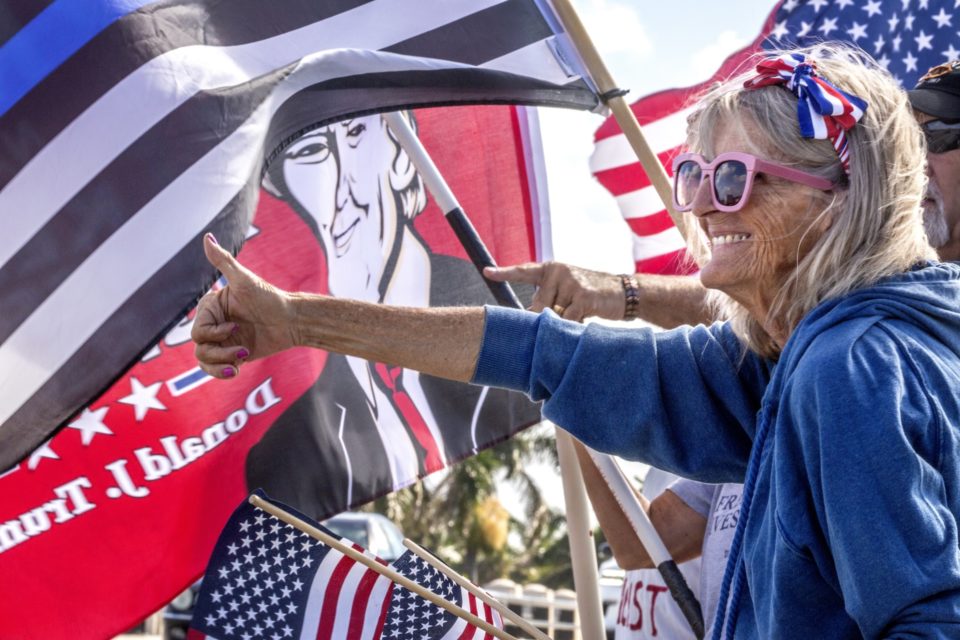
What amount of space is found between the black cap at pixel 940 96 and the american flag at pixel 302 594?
147 cm

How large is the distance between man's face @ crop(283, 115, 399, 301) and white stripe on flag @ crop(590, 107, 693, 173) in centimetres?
253

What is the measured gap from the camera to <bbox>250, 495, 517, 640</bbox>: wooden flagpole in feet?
8.22

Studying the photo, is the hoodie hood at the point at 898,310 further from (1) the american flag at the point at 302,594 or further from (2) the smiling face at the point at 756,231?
(1) the american flag at the point at 302,594

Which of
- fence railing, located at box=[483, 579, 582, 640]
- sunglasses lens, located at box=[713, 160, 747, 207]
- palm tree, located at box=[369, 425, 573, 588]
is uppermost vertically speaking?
sunglasses lens, located at box=[713, 160, 747, 207]

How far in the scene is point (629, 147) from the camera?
20.7ft

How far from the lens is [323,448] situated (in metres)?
3.91

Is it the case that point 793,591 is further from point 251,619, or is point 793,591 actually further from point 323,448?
point 323,448

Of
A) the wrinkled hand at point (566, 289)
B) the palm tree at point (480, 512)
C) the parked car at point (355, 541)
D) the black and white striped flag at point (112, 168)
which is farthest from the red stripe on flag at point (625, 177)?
the palm tree at point (480, 512)

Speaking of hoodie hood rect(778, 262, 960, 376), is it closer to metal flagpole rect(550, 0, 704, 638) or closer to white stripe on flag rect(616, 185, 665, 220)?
metal flagpole rect(550, 0, 704, 638)

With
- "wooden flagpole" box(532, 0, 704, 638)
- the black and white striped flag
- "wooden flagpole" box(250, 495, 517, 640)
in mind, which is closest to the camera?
"wooden flagpole" box(250, 495, 517, 640)

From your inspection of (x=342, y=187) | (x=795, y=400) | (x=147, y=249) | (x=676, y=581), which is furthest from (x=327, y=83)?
(x=795, y=400)

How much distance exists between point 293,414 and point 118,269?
4.13 ft

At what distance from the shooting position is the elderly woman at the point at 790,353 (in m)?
1.60

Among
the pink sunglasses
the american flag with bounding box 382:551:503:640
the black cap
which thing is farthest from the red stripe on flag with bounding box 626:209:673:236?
the pink sunglasses
